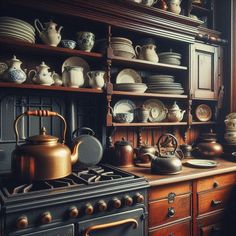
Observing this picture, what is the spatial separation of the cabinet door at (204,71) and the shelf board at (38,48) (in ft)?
3.06

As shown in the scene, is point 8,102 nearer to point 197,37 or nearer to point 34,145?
point 34,145

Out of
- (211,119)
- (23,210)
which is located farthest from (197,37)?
(23,210)

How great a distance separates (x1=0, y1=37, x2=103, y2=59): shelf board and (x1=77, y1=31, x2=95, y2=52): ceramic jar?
0.22 ft

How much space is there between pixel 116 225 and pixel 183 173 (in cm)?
57

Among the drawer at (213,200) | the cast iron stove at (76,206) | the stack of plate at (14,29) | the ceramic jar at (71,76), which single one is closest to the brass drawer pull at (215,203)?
the drawer at (213,200)

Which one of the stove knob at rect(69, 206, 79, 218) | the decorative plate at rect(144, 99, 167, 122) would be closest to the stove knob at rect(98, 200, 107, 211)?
the stove knob at rect(69, 206, 79, 218)

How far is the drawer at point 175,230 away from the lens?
148cm

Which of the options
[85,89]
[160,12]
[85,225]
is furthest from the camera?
[160,12]

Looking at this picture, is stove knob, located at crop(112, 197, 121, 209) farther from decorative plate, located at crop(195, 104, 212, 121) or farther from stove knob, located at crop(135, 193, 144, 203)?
decorative plate, located at crop(195, 104, 212, 121)

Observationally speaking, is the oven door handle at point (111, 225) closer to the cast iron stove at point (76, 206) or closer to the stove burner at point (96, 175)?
the cast iron stove at point (76, 206)

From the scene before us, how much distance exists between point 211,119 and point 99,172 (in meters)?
1.42

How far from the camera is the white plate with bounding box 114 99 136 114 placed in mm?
2052

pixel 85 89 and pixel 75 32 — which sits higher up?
pixel 75 32

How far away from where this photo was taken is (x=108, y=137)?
196cm
